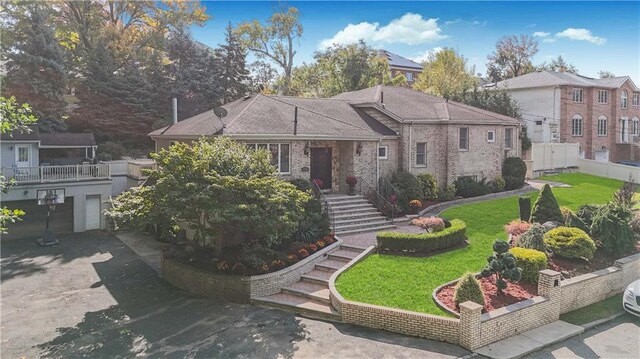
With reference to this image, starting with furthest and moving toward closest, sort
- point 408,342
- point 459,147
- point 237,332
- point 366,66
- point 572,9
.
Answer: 1. point 366,66
2. point 459,147
3. point 572,9
4. point 237,332
5. point 408,342

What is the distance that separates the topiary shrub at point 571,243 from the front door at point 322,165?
1035 cm

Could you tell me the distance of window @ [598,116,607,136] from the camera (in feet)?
131

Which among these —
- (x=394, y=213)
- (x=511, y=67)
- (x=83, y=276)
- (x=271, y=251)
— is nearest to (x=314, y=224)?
(x=271, y=251)

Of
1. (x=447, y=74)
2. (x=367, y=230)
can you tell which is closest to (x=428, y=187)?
(x=367, y=230)

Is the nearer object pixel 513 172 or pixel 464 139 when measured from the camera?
pixel 464 139

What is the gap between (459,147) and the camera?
23.7m

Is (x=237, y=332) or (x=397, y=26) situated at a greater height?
(x=397, y=26)

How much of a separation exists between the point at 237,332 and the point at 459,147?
689 inches

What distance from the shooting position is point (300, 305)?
11.8 m

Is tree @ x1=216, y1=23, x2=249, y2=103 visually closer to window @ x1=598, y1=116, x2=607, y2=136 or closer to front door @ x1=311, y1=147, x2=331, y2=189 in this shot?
front door @ x1=311, y1=147, x2=331, y2=189

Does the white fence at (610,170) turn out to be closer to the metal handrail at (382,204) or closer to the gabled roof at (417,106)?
the gabled roof at (417,106)

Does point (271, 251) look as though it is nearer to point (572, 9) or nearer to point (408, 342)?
point (408, 342)

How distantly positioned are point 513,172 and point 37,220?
27.7 meters

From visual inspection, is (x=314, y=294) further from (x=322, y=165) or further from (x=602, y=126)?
(x=602, y=126)
